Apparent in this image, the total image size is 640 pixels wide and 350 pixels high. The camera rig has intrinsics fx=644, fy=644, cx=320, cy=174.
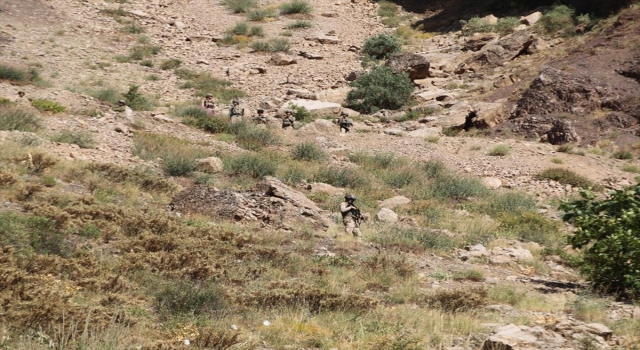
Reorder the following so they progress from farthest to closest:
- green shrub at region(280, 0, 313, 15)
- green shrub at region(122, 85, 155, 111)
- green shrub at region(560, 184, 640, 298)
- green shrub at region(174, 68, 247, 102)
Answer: green shrub at region(280, 0, 313, 15) → green shrub at region(174, 68, 247, 102) → green shrub at region(122, 85, 155, 111) → green shrub at region(560, 184, 640, 298)

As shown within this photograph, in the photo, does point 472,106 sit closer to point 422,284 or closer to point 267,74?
point 267,74

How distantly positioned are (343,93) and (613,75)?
9322 millimetres

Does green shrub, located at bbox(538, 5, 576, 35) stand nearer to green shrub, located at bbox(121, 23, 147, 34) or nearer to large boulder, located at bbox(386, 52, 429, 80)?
large boulder, located at bbox(386, 52, 429, 80)

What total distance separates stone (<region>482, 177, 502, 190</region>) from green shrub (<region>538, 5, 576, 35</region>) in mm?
10825

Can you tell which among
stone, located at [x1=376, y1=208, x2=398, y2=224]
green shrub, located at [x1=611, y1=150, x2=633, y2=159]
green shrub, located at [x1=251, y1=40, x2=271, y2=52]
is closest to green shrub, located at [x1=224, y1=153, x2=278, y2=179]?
stone, located at [x1=376, y1=208, x2=398, y2=224]

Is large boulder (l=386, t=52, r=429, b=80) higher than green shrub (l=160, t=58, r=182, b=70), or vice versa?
large boulder (l=386, t=52, r=429, b=80)

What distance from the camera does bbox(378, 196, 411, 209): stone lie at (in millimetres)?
13242

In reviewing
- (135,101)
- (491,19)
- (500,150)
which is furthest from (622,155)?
(135,101)

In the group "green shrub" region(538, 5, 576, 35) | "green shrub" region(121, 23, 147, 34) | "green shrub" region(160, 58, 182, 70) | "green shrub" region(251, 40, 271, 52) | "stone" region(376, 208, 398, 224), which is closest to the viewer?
"stone" region(376, 208, 398, 224)

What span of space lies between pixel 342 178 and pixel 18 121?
709 centimetres

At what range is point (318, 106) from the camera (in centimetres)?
2258

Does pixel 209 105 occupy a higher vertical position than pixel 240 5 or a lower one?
lower

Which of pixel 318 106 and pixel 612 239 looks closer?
pixel 612 239

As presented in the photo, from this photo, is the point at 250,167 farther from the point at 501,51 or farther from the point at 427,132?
the point at 501,51
